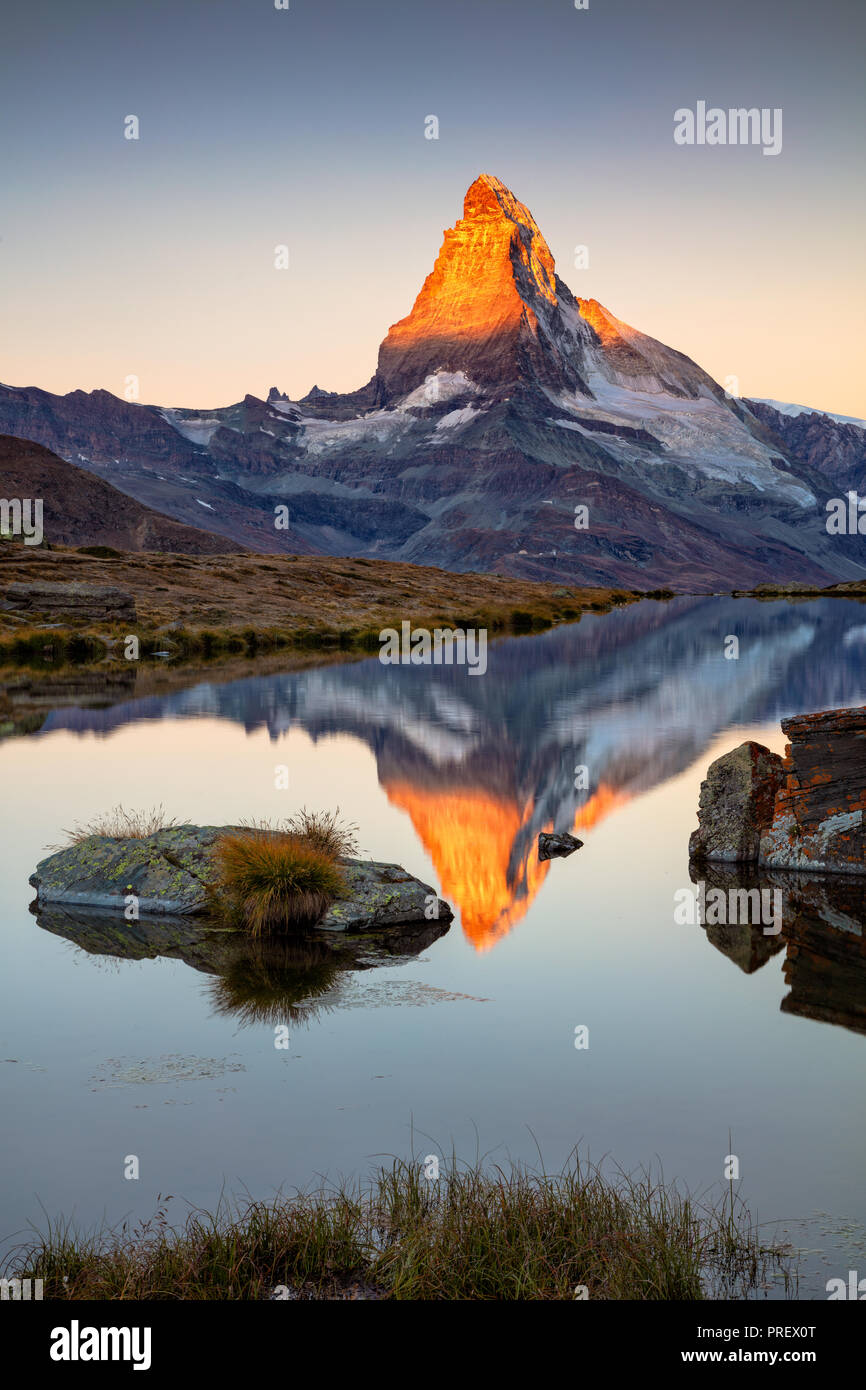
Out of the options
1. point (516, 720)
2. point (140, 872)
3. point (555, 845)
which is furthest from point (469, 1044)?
point (516, 720)

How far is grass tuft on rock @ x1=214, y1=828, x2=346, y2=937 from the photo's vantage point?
1277 cm

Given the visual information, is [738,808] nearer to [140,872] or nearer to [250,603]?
[140,872]

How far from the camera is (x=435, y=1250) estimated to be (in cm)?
610

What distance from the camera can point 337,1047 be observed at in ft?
31.6

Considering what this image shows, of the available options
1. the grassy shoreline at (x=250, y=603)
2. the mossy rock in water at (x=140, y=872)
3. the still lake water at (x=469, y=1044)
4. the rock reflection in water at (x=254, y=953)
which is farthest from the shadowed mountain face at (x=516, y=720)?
the grassy shoreline at (x=250, y=603)

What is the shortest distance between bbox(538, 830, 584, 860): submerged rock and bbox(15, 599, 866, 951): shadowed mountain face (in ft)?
0.71

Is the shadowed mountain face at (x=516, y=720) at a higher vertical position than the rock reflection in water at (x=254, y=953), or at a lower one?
higher

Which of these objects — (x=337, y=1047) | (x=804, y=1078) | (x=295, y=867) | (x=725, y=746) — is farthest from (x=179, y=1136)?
(x=725, y=746)

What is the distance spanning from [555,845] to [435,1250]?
1084 cm

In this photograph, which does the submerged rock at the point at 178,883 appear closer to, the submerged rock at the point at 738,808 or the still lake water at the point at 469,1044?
the still lake water at the point at 469,1044

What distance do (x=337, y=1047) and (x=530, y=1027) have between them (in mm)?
1625

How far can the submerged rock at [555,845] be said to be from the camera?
1667 centimetres

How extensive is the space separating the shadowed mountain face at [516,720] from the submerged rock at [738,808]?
7.75ft
